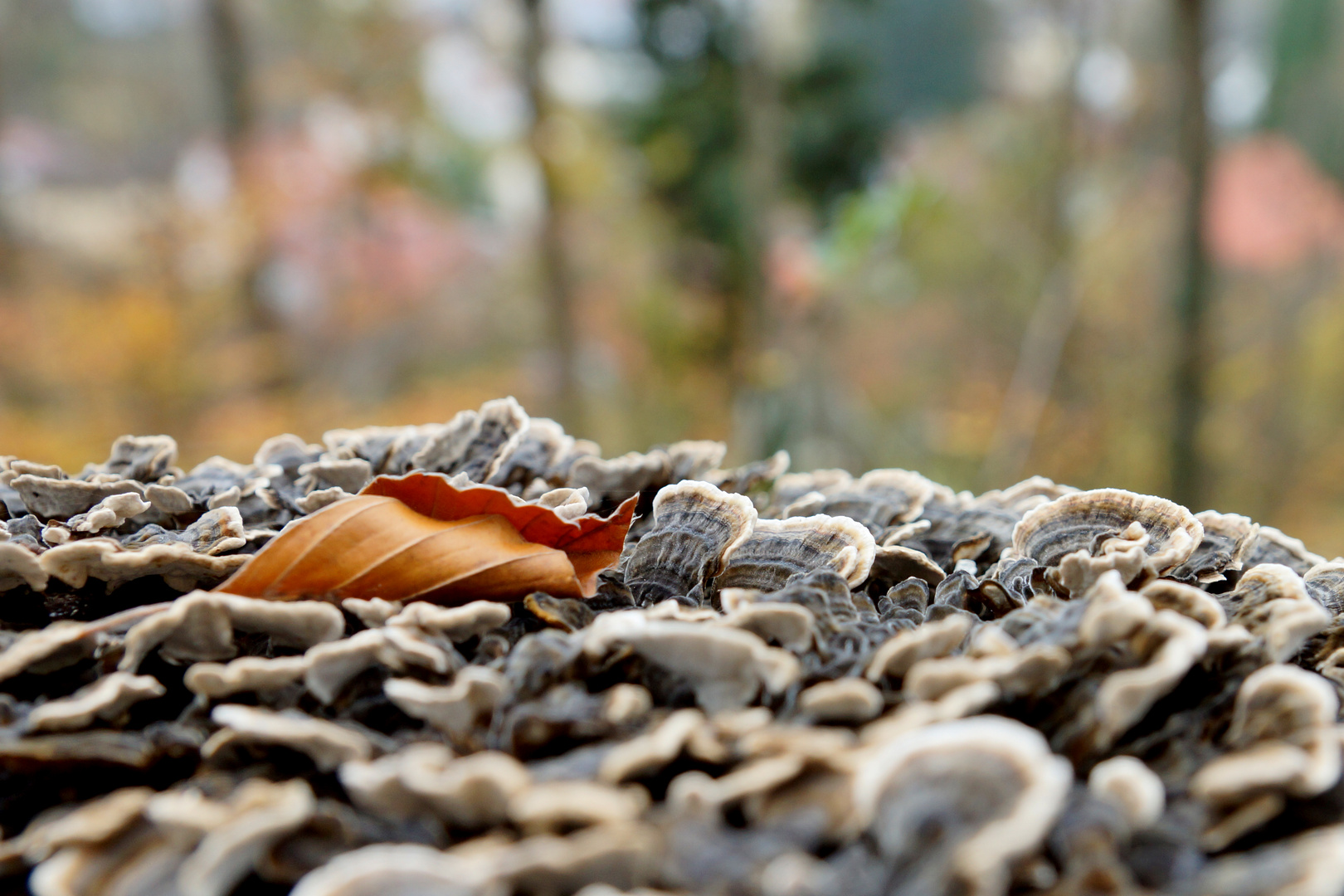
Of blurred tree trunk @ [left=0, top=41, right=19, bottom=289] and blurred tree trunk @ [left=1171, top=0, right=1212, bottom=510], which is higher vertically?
blurred tree trunk @ [left=0, top=41, right=19, bottom=289]

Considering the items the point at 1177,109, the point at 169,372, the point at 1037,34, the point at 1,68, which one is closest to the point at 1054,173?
the point at 1037,34

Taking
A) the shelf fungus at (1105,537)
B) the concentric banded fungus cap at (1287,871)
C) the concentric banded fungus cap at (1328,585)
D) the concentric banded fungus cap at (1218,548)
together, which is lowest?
the concentric banded fungus cap at (1287,871)

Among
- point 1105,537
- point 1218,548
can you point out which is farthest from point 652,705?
point 1218,548

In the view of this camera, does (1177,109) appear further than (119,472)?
Yes

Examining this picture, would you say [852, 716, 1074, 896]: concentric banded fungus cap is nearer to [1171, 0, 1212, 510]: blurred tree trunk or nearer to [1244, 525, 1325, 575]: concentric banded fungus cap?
[1244, 525, 1325, 575]: concentric banded fungus cap

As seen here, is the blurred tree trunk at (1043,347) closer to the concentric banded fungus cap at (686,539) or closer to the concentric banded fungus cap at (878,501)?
the concentric banded fungus cap at (878,501)

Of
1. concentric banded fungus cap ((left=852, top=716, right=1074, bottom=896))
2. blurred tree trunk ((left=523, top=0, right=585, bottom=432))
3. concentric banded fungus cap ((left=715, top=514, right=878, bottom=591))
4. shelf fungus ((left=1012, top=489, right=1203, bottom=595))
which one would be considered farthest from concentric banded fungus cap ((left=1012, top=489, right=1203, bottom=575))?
blurred tree trunk ((left=523, top=0, right=585, bottom=432))

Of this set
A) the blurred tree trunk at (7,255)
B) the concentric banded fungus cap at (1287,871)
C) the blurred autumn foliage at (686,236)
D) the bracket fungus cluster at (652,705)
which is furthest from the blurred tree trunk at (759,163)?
the blurred tree trunk at (7,255)

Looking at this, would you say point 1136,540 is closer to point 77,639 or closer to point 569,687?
point 569,687
